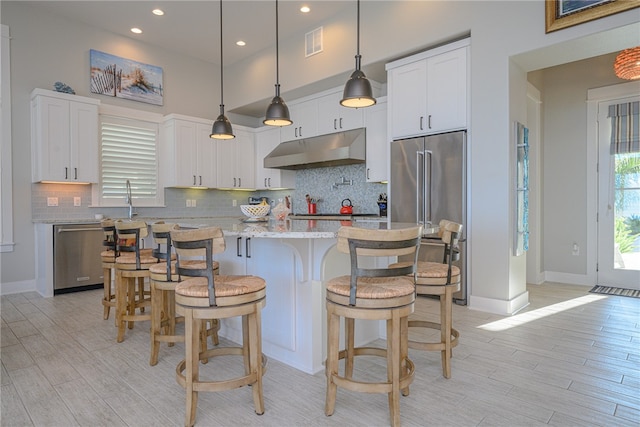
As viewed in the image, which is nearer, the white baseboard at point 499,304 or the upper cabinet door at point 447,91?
the white baseboard at point 499,304

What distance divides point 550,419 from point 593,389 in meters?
0.52

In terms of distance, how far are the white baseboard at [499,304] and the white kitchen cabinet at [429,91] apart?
1.79 metres

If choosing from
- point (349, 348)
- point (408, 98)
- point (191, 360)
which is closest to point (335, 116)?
point (408, 98)

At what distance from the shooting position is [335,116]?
17.7ft

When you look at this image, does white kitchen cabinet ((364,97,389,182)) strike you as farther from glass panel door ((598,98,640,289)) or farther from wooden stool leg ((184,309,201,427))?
wooden stool leg ((184,309,201,427))

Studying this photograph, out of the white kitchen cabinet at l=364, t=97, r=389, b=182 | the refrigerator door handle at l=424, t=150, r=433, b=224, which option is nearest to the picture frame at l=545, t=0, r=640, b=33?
the refrigerator door handle at l=424, t=150, r=433, b=224

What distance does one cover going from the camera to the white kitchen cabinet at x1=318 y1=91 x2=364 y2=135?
5.12 metres

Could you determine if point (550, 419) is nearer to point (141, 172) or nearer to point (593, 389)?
point (593, 389)

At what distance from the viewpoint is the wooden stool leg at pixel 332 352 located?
5.92 feet

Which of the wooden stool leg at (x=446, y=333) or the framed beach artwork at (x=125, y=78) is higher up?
the framed beach artwork at (x=125, y=78)

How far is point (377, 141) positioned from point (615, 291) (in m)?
3.41

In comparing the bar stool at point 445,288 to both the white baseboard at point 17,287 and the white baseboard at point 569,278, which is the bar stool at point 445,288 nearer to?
the white baseboard at point 569,278

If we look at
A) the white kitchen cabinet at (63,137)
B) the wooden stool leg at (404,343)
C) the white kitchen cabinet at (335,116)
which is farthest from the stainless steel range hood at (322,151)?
the wooden stool leg at (404,343)

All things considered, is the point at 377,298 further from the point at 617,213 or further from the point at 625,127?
the point at 625,127
